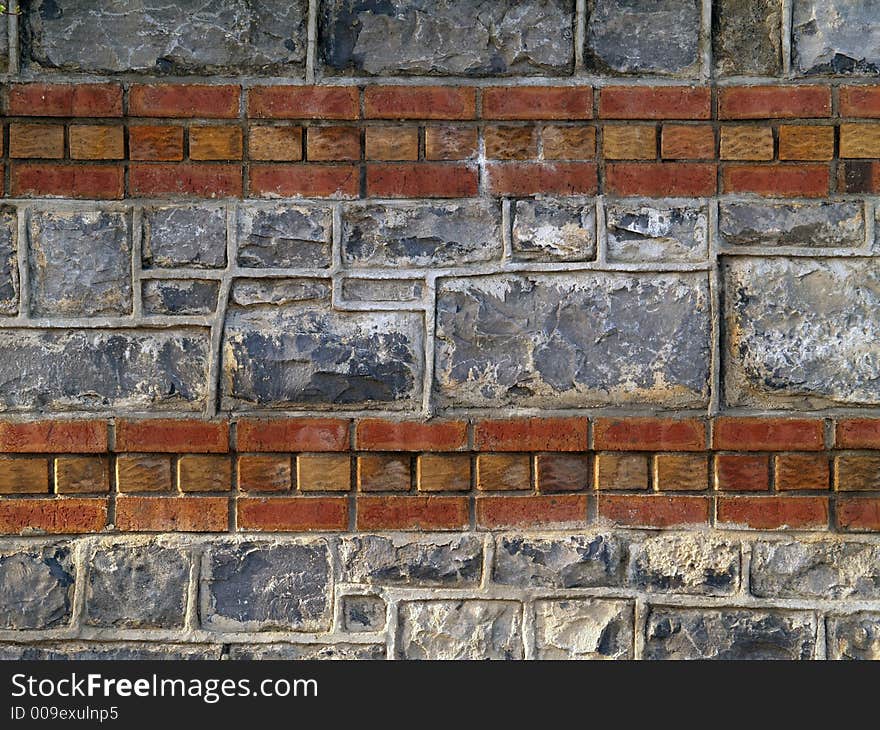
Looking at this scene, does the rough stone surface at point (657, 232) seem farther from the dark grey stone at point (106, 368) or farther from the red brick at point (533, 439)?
the dark grey stone at point (106, 368)

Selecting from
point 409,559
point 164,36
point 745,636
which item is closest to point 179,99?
point 164,36

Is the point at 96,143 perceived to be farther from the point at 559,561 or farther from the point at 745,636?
the point at 745,636

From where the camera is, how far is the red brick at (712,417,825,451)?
247 centimetres

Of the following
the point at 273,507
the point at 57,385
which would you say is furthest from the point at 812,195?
the point at 57,385

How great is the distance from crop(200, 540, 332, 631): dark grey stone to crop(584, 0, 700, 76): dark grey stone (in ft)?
4.73

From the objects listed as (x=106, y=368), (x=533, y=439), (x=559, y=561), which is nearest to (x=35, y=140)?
(x=106, y=368)

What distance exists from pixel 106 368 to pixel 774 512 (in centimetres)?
174

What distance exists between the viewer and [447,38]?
2.49 metres

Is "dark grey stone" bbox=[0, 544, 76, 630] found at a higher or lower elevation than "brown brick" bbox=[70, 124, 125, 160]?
lower

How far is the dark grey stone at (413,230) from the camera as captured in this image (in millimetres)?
2492

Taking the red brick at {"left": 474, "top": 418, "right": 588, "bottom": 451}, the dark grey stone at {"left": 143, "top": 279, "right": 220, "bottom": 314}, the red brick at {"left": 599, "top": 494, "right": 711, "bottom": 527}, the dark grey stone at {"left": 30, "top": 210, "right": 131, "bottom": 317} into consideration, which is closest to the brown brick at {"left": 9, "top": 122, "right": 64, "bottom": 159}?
the dark grey stone at {"left": 30, "top": 210, "right": 131, "bottom": 317}

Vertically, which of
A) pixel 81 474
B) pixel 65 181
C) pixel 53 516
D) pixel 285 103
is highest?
pixel 285 103

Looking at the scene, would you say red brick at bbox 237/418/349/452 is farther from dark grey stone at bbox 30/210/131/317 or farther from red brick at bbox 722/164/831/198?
red brick at bbox 722/164/831/198

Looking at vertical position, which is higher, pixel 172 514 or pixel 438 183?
pixel 438 183
